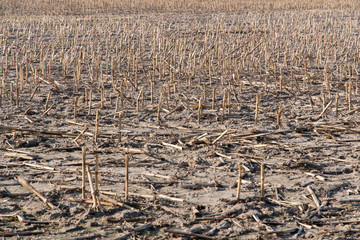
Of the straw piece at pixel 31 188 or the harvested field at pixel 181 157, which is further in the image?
the straw piece at pixel 31 188

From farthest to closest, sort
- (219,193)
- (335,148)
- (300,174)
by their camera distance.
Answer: (335,148) → (300,174) → (219,193)

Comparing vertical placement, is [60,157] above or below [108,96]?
below

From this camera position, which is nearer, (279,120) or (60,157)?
(60,157)

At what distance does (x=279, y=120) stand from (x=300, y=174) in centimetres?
174

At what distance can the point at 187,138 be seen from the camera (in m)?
5.52

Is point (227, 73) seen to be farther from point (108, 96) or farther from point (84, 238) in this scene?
point (84, 238)

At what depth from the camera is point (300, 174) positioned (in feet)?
14.9

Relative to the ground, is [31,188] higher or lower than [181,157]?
lower

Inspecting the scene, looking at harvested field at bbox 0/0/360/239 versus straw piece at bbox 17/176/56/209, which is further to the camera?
Result: straw piece at bbox 17/176/56/209

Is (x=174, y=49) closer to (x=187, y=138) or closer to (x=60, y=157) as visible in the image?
(x=187, y=138)

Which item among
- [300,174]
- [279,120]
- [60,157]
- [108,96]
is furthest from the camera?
[108,96]

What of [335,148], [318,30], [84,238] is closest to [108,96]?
[335,148]

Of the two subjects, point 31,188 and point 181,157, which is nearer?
point 31,188

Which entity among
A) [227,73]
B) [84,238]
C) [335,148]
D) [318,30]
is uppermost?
[318,30]
